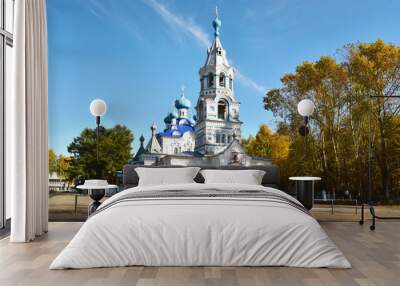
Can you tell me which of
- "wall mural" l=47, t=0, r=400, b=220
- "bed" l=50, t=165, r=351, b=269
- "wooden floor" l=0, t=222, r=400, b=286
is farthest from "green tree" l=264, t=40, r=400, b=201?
"bed" l=50, t=165, r=351, b=269

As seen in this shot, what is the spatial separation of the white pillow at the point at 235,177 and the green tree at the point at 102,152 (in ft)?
A: 7.37

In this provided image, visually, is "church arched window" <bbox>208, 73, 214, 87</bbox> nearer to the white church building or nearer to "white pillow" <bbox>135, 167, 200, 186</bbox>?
the white church building

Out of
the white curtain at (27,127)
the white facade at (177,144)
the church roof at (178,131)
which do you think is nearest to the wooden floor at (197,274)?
the white curtain at (27,127)

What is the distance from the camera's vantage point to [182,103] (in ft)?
22.2

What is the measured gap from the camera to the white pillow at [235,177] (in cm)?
495

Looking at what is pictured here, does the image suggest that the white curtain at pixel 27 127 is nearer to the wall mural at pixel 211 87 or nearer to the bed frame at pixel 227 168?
the bed frame at pixel 227 168

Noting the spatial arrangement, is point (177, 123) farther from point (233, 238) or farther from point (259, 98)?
point (233, 238)

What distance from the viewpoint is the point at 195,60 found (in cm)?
693

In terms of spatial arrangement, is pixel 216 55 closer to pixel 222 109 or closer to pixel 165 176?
pixel 222 109

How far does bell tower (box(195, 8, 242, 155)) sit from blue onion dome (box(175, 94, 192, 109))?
6.4 inches

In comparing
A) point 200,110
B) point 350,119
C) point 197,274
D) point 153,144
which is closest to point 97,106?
point 153,144

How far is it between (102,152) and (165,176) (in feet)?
7.95

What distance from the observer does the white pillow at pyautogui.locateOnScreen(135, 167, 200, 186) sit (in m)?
4.92

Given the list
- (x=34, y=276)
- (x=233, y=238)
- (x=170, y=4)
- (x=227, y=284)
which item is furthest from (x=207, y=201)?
(x=170, y=4)
